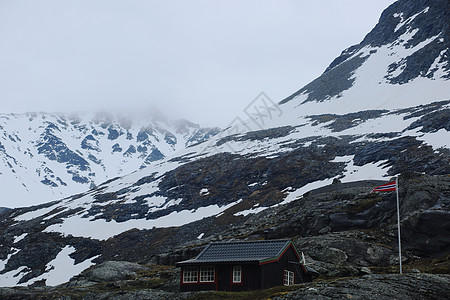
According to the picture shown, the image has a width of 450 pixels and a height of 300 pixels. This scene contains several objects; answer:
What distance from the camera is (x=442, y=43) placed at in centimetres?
15638

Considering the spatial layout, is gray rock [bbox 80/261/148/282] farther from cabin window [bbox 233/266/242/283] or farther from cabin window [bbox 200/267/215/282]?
cabin window [bbox 233/266/242/283]

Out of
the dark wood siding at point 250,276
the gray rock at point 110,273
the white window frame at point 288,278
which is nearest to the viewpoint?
the dark wood siding at point 250,276

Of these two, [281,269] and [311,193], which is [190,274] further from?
[311,193]

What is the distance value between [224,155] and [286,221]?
7851 cm

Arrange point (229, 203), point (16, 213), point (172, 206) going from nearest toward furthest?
1. point (229, 203)
2. point (172, 206)
3. point (16, 213)

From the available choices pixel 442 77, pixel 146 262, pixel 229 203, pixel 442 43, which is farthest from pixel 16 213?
pixel 442 43

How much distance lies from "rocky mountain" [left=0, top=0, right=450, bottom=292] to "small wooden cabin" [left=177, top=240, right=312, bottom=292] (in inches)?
218

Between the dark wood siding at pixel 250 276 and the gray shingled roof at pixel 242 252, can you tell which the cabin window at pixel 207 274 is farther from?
the gray shingled roof at pixel 242 252

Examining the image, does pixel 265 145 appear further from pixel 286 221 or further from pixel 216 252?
pixel 216 252

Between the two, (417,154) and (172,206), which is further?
(172,206)

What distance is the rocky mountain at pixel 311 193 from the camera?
45938 millimetres

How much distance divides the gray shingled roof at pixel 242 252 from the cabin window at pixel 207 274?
68 cm

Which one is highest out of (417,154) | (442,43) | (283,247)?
(442,43)

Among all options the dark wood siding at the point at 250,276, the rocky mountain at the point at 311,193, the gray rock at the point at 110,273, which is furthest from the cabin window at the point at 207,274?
the gray rock at the point at 110,273
